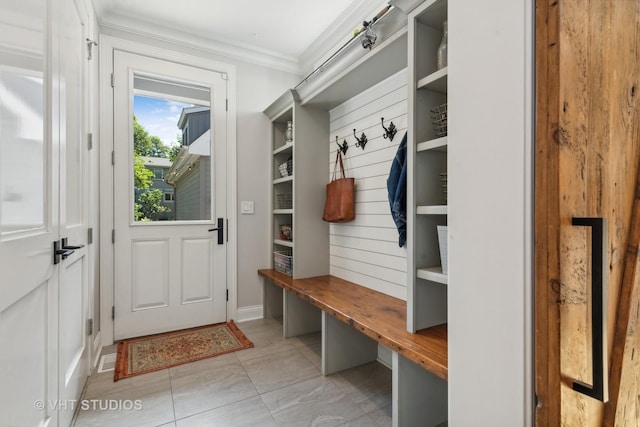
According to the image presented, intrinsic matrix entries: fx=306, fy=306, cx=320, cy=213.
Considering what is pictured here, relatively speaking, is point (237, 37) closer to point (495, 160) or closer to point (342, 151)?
point (342, 151)

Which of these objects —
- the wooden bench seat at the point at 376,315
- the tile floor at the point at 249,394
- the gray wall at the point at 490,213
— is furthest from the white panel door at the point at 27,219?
the wooden bench seat at the point at 376,315

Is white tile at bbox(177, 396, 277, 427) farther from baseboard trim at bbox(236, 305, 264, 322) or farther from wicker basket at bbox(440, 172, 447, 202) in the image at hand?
wicker basket at bbox(440, 172, 447, 202)

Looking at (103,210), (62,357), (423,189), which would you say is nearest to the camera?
(62,357)

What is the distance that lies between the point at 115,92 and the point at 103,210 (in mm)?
994

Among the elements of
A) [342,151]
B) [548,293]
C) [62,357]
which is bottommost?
[62,357]

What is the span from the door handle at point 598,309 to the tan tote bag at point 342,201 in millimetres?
1851

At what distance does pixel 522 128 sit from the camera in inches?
26.8

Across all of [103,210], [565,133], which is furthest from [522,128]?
[103,210]

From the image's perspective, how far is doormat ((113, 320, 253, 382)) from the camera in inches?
85.9

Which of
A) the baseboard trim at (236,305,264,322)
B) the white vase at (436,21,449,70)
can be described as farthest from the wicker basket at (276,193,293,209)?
the white vase at (436,21,449,70)

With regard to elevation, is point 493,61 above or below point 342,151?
below

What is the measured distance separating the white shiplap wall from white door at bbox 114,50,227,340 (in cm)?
121

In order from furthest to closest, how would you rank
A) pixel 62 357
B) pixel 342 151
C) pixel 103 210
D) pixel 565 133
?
pixel 342 151 < pixel 103 210 < pixel 62 357 < pixel 565 133

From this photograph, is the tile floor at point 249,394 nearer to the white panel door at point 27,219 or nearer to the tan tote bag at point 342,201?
the white panel door at point 27,219
